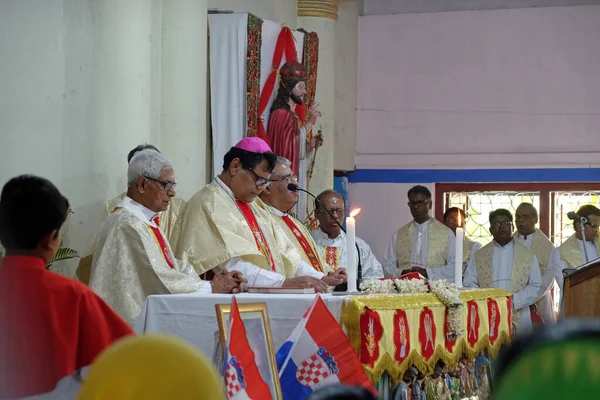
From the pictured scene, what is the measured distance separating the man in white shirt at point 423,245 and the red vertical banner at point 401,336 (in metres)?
6.29

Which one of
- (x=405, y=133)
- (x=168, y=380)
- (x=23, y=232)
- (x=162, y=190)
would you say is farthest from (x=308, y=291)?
(x=405, y=133)

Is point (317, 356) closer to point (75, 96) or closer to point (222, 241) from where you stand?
point (222, 241)

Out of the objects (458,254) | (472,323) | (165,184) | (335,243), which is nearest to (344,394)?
(165,184)

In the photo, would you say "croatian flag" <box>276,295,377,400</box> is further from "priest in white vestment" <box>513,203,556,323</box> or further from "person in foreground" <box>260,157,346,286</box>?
"priest in white vestment" <box>513,203,556,323</box>

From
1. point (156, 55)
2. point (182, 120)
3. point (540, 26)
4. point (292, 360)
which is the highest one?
point (540, 26)

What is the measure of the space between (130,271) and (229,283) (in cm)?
51

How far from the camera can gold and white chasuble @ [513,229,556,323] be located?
1028 centimetres

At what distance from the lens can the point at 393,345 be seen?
186 inches

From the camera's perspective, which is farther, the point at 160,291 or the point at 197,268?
the point at 197,268

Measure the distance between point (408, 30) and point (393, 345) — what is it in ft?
33.1

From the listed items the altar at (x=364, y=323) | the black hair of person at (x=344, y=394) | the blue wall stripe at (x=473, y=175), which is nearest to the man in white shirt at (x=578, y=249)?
the blue wall stripe at (x=473, y=175)

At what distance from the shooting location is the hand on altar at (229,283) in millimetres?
5254

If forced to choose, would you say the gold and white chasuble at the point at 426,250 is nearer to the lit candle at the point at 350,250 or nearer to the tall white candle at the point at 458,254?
the tall white candle at the point at 458,254

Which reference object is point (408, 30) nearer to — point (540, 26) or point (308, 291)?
point (540, 26)
